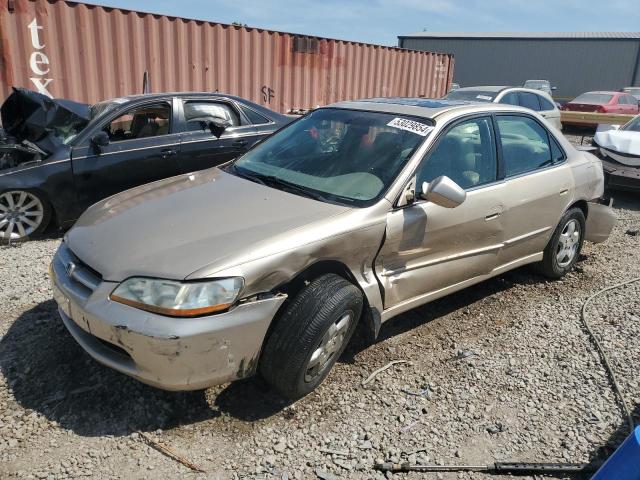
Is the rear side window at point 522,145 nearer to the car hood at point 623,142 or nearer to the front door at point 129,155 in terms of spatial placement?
the front door at point 129,155

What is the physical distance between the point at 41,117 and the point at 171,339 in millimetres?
4260

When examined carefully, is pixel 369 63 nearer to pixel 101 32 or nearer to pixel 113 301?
pixel 101 32

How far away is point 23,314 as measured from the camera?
11.8 feet

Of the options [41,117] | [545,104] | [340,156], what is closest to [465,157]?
[340,156]

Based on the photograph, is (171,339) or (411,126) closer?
(171,339)

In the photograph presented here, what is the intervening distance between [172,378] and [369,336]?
1.25 meters

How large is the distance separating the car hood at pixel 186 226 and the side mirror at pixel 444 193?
0.52 m

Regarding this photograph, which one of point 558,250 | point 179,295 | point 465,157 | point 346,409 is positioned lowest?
point 346,409

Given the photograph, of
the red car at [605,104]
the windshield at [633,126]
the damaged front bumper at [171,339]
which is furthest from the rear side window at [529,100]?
the damaged front bumper at [171,339]

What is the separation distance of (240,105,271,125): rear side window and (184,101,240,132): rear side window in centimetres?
15

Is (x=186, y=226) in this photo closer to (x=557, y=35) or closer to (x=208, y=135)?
(x=208, y=135)

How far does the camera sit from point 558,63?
38.9 m

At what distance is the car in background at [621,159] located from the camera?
7.62m

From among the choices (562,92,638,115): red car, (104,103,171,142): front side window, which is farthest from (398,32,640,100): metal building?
(104,103,171,142): front side window
